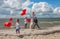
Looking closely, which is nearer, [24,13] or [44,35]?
[44,35]

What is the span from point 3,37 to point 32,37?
161 cm

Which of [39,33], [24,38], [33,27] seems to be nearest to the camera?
[24,38]

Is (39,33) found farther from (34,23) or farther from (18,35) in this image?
(34,23)

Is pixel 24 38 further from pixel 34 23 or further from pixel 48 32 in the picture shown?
pixel 34 23

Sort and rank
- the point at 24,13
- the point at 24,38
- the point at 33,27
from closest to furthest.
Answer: the point at 24,38 < the point at 33,27 < the point at 24,13

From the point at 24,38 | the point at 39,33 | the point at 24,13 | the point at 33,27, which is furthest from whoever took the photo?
the point at 24,13

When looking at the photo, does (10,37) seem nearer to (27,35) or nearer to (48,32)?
(27,35)

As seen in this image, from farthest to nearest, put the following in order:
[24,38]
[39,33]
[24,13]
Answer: [24,13], [39,33], [24,38]

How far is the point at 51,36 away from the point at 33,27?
3.31m

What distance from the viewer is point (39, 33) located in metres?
14.4

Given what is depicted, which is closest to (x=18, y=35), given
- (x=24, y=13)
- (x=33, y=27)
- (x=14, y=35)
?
(x=14, y=35)

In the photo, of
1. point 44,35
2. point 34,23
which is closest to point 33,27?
point 34,23

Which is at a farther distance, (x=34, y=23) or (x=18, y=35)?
(x=34, y=23)

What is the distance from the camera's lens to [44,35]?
1415 cm
